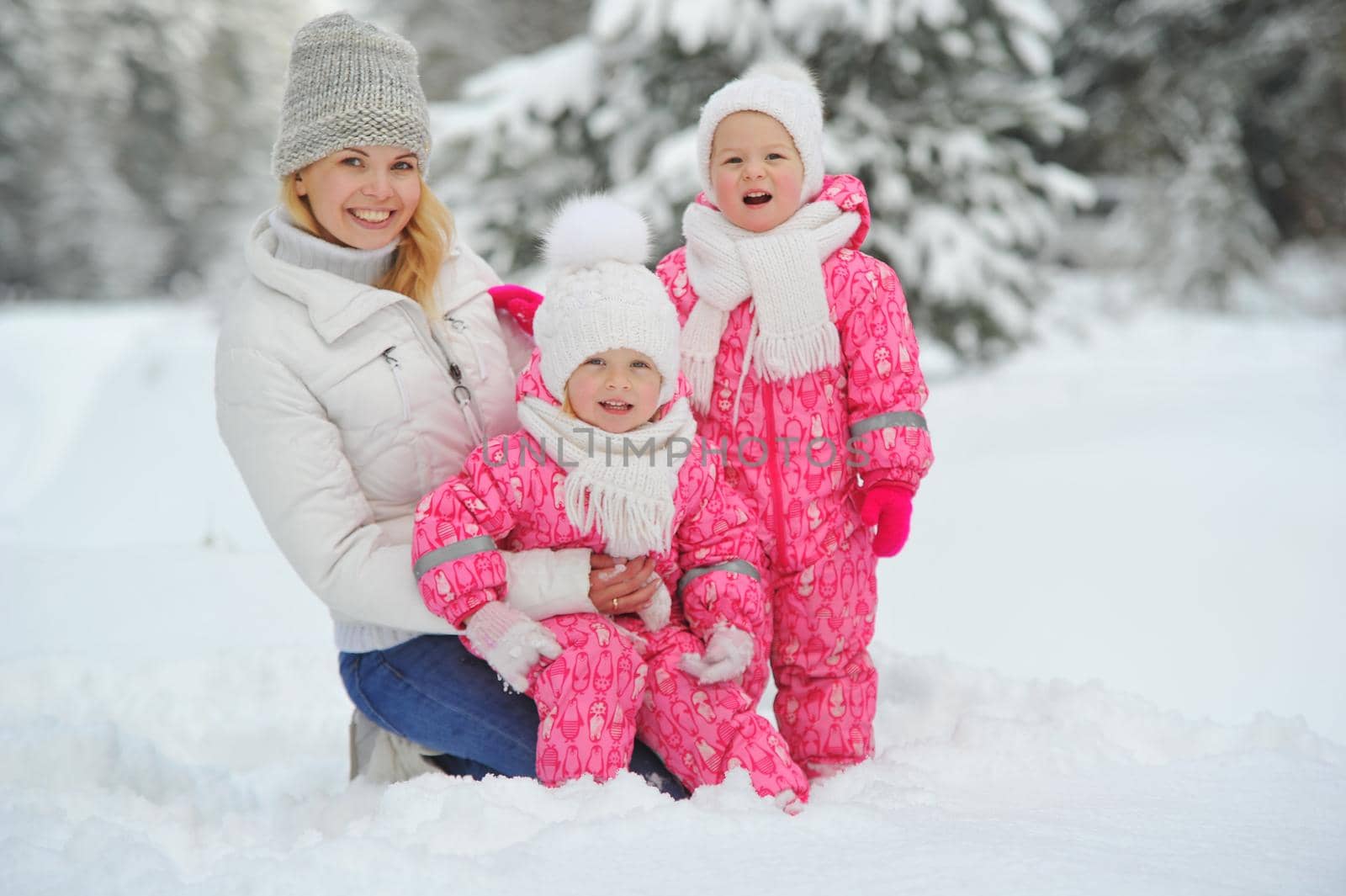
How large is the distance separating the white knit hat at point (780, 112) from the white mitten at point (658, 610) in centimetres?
91

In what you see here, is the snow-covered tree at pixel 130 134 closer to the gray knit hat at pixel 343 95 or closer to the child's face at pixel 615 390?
the gray knit hat at pixel 343 95

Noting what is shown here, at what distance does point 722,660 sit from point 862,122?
15.3ft

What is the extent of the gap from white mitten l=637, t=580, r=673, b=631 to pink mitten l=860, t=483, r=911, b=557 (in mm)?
478

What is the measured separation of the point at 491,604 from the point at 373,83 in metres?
1.11

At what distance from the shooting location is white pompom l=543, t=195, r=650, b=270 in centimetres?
224

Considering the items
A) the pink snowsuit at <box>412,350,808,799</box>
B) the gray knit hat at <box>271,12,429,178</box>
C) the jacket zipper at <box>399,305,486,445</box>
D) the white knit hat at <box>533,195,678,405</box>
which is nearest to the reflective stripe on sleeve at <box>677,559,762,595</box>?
the pink snowsuit at <box>412,350,808,799</box>

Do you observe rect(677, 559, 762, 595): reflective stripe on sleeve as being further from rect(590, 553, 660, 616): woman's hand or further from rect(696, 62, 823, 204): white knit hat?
rect(696, 62, 823, 204): white knit hat

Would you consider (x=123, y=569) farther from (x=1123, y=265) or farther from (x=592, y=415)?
(x=1123, y=265)

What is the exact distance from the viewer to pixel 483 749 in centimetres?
229

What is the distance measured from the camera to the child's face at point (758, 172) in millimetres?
2385

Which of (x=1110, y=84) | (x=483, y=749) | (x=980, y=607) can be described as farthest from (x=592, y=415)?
(x=1110, y=84)

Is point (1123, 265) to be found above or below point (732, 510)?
above

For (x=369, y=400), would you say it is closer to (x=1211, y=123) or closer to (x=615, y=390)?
(x=615, y=390)

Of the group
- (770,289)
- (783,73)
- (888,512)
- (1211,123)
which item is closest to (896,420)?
(888,512)
